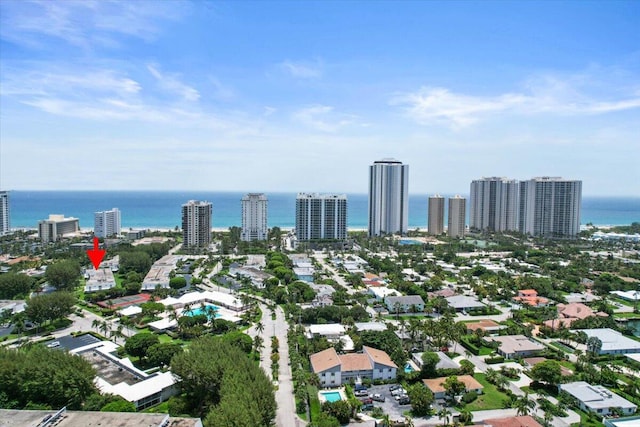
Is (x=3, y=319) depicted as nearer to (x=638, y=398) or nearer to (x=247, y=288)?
(x=247, y=288)

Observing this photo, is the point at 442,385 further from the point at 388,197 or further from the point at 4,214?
the point at 4,214

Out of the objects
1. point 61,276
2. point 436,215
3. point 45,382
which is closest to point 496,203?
point 436,215

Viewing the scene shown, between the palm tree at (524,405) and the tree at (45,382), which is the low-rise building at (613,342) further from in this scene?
the tree at (45,382)

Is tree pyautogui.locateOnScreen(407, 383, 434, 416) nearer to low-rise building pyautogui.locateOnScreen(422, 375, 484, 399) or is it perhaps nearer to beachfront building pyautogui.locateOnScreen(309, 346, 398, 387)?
low-rise building pyautogui.locateOnScreen(422, 375, 484, 399)

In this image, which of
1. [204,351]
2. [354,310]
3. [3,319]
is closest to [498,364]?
[354,310]

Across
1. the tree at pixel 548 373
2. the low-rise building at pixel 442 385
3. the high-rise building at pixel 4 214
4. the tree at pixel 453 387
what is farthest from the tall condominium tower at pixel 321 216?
the high-rise building at pixel 4 214

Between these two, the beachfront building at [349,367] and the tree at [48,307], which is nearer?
the beachfront building at [349,367]
